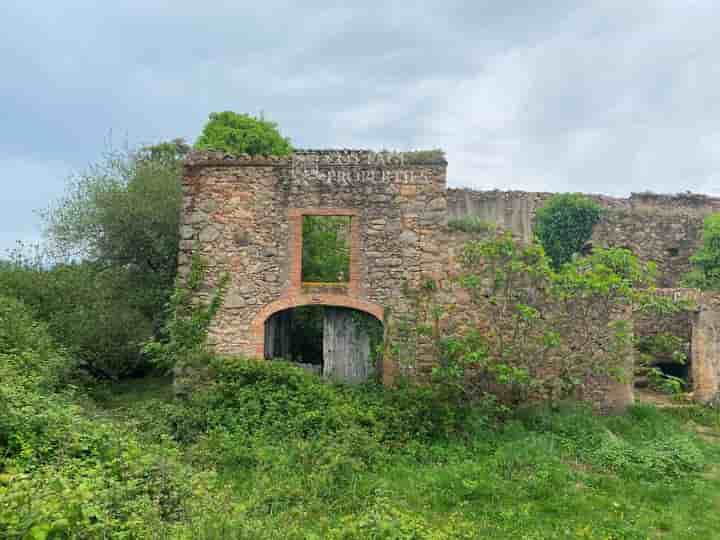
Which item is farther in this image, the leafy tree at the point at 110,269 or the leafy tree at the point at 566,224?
the leafy tree at the point at 566,224

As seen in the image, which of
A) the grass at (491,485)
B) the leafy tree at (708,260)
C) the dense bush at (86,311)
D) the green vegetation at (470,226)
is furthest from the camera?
the leafy tree at (708,260)

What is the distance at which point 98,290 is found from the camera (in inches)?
442

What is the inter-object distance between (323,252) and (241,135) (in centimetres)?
685

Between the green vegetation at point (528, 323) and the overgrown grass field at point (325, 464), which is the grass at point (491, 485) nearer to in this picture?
the overgrown grass field at point (325, 464)

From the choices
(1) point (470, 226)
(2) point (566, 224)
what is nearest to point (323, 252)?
(1) point (470, 226)

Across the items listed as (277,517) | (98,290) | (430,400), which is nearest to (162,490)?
(277,517)

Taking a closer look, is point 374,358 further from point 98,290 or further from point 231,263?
point 98,290

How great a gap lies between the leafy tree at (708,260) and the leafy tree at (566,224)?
2.68m

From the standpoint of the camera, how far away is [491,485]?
6211 millimetres

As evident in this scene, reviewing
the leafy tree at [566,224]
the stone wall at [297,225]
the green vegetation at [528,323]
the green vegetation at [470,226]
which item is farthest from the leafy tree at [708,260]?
the stone wall at [297,225]

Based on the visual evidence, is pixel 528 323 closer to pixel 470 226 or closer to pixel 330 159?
pixel 470 226

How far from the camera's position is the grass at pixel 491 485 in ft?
17.0

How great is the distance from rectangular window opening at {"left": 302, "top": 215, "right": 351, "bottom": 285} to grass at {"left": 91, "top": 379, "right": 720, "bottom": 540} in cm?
356

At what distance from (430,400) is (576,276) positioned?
10.3ft
